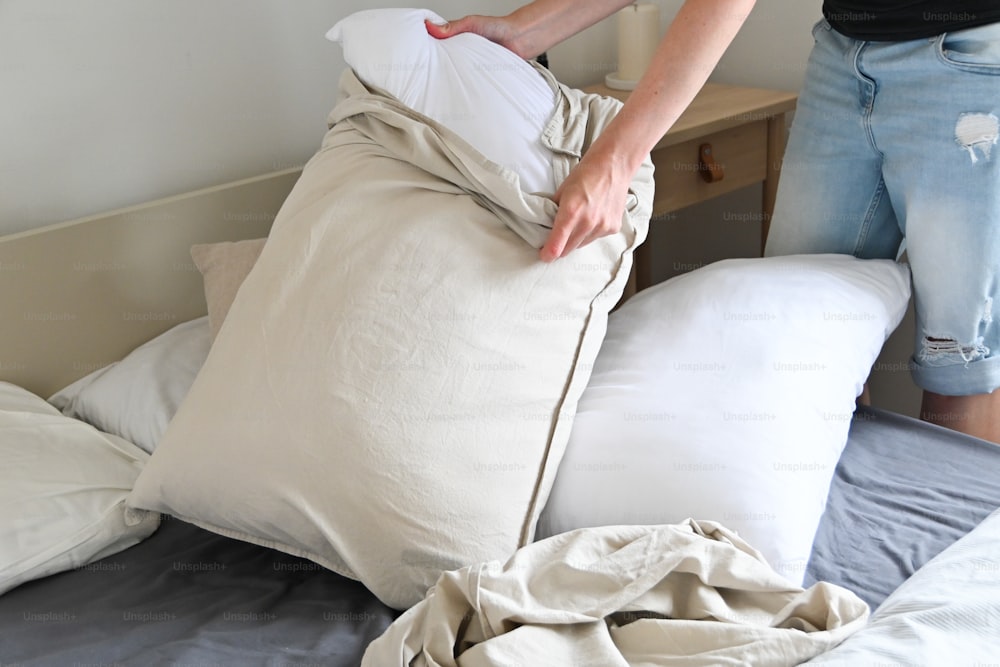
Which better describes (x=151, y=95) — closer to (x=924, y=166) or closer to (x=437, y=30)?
(x=437, y=30)

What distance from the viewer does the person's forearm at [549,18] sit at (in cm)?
143

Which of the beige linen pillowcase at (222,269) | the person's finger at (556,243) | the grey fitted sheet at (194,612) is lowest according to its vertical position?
the grey fitted sheet at (194,612)

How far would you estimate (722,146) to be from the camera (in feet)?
6.00

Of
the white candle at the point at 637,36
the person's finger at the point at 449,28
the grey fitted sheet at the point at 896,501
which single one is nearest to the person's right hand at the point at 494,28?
the person's finger at the point at 449,28

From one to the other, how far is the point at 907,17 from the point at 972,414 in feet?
1.70

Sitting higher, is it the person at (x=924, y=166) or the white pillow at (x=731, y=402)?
the person at (x=924, y=166)

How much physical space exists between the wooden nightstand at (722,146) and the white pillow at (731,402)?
1.61ft

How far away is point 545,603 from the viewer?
83 centimetres

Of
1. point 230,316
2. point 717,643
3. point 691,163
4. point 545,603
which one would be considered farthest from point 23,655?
point 691,163

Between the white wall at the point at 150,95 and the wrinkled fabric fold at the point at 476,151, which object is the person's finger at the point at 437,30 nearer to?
the wrinkled fabric fold at the point at 476,151

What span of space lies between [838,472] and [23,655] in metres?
0.88

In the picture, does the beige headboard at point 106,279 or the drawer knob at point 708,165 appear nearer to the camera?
the beige headboard at point 106,279

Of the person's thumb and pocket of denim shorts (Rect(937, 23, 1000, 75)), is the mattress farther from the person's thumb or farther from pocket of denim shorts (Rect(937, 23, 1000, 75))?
the person's thumb

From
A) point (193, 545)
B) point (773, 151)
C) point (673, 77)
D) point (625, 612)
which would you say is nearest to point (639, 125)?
point (673, 77)
